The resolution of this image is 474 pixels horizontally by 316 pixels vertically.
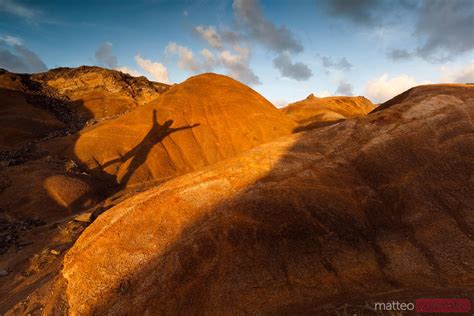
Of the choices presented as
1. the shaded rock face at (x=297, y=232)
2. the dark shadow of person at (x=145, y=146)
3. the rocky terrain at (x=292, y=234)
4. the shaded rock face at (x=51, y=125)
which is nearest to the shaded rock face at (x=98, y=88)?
the shaded rock face at (x=51, y=125)

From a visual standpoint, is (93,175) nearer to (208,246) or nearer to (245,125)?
(245,125)

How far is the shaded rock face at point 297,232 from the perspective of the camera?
4992mm

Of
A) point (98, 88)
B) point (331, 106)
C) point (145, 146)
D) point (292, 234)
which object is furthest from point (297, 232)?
point (331, 106)

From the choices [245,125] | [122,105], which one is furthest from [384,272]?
[122,105]

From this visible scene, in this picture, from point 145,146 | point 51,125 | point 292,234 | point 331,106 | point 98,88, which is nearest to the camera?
point 292,234

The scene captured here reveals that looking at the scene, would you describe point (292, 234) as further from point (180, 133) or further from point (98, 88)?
point (98, 88)

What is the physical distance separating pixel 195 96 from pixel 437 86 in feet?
66.2

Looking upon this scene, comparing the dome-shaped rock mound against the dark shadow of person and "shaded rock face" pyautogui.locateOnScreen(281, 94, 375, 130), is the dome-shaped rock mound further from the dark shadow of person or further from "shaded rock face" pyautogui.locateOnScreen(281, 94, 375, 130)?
"shaded rock face" pyautogui.locateOnScreen(281, 94, 375, 130)

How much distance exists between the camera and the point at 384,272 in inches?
207

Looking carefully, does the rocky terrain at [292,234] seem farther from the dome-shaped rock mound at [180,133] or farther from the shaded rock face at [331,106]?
the shaded rock face at [331,106]

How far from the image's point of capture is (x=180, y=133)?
74.8 ft

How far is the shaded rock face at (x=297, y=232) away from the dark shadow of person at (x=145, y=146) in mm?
12584

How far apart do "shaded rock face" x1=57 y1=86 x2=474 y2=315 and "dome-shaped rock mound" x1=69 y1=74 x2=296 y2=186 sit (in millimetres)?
12953

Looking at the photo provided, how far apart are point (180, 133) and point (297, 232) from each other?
18.3 meters
